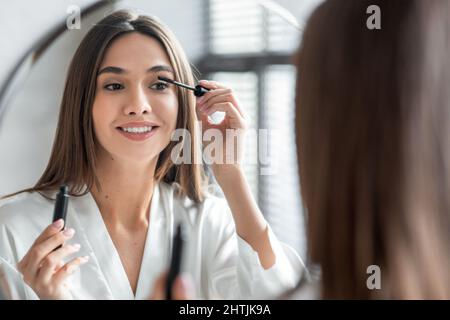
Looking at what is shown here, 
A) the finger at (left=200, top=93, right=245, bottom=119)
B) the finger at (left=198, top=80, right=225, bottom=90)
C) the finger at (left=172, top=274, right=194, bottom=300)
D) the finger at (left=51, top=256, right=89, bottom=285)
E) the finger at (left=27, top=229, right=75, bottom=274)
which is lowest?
the finger at (left=172, top=274, right=194, bottom=300)

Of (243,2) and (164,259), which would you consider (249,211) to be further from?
(243,2)

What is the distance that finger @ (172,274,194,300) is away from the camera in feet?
1.71

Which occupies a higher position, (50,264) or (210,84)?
(210,84)

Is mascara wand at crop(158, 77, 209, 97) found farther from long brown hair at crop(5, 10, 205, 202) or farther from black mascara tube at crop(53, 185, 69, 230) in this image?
black mascara tube at crop(53, 185, 69, 230)

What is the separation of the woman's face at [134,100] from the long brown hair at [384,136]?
0.14m

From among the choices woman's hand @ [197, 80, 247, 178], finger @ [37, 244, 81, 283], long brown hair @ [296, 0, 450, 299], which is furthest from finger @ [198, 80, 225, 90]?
finger @ [37, 244, 81, 283]

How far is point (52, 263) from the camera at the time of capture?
50 cm

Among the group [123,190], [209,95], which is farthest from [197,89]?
[123,190]

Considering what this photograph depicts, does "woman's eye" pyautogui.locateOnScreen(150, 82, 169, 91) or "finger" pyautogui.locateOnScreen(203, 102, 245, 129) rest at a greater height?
"woman's eye" pyautogui.locateOnScreen(150, 82, 169, 91)

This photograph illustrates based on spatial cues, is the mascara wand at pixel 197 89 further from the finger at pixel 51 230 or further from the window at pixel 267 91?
the finger at pixel 51 230

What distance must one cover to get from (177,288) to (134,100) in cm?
19

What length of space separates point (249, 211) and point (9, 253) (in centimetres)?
24

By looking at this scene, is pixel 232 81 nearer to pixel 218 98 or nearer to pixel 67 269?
pixel 218 98
